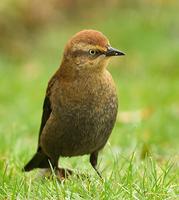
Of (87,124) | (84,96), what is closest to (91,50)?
(84,96)

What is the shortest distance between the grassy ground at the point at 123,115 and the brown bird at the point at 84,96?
22cm

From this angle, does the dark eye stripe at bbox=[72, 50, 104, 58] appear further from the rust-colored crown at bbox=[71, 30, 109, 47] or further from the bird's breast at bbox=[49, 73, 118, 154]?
the bird's breast at bbox=[49, 73, 118, 154]

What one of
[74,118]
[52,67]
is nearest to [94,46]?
[74,118]

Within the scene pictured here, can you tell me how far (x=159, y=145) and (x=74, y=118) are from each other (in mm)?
2522

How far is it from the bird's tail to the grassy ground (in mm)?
62

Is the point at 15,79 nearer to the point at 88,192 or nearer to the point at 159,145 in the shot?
the point at 159,145

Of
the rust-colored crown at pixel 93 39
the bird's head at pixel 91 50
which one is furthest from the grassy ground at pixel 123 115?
the rust-colored crown at pixel 93 39

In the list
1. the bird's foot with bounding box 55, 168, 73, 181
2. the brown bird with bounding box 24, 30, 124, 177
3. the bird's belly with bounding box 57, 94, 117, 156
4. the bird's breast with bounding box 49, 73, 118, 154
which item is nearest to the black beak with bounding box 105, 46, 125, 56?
the brown bird with bounding box 24, 30, 124, 177

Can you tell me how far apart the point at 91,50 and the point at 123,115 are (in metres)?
3.96

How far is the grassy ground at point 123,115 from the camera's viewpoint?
4773mm

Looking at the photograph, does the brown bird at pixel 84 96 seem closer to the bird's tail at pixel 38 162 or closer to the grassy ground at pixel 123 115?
the grassy ground at pixel 123 115

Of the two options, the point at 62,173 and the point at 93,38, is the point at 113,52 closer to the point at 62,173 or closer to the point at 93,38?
the point at 93,38

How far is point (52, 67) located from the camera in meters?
14.0

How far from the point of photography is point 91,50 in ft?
17.8
